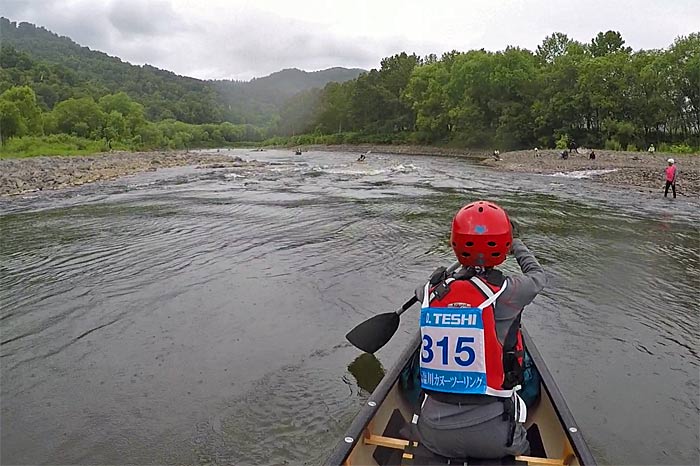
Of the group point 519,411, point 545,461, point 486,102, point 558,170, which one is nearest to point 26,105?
point 558,170

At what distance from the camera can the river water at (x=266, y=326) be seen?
4.91 metres

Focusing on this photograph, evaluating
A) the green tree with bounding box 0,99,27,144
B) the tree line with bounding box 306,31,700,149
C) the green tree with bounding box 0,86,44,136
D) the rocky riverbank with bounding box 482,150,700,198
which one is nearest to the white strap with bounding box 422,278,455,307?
the rocky riverbank with bounding box 482,150,700,198

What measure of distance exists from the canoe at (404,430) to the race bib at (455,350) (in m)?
0.49

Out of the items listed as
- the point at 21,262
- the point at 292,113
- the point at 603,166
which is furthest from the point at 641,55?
the point at 292,113

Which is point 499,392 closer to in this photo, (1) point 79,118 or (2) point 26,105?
(2) point 26,105

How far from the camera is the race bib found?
2.91 meters

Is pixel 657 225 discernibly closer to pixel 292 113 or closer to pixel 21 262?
pixel 21 262

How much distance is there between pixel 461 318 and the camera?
2.93 m

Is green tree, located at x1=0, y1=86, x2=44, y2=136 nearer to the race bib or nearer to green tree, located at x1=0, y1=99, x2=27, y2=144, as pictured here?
green tree, located at x1=0, y1=99, x2=27, y2=144

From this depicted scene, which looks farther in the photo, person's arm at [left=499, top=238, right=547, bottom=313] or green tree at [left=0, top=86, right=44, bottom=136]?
green tree at [left=0, top=86, right=44, bottom=136]

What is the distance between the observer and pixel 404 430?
3.75m

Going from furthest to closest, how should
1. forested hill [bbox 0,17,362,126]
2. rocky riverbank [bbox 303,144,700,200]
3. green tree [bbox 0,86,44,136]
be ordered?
forested hill [bbox 0,17,362,126] → green tree [bbox 0,86,44,136] → rocky riverbank [bbox 303,144,700,200]

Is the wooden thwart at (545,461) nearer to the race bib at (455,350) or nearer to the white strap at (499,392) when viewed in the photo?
the white strap at (499,392)

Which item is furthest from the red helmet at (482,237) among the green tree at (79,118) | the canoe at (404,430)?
the green tree at (79,118)
